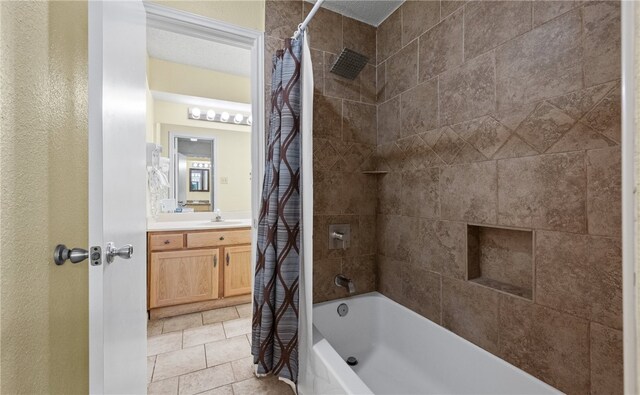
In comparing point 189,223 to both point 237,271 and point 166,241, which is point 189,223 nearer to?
point 166,241

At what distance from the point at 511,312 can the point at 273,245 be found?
114 cm

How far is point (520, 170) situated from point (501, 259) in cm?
44

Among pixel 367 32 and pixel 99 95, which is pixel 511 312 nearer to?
pixel 99 95

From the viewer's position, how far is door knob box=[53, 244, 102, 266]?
674 mm

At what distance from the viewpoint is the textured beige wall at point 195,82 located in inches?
103

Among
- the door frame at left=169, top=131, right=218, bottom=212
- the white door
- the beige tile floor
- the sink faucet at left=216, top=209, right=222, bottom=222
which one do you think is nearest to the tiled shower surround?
the beige tile floor

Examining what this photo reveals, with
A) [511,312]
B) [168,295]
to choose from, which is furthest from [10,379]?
[168,295]

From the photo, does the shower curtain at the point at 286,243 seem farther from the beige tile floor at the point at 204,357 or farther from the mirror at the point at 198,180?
the mirror at the point at 198,180

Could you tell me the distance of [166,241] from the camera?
7.53ft

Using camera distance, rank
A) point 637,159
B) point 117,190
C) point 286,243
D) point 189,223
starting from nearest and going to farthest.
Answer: point 637,159
point 117,190
point 286,243
point 189,223

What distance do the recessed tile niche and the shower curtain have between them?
34.8 inches

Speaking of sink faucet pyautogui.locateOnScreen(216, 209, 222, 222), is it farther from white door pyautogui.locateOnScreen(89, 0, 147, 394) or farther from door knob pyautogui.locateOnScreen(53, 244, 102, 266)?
door knob pyautogui.locateOnScreen(53, 244, 102, 266)

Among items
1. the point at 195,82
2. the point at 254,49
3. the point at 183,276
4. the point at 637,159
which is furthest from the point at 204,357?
the point at 195,82

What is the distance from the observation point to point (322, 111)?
5.61 feet
